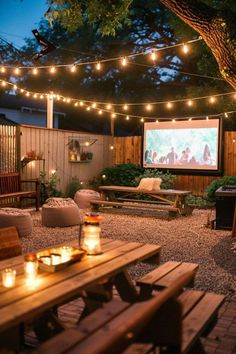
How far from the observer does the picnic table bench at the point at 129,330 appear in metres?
1.61

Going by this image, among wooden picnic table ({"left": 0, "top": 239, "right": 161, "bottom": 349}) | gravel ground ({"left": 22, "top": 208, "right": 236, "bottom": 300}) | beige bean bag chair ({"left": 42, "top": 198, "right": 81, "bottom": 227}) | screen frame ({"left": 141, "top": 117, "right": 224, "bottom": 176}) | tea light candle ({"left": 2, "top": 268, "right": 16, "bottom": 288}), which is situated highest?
screen frame ({"left": 141, "top": 117, "right": 224, "bottom": 176})

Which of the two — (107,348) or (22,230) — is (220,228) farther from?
(107,348)

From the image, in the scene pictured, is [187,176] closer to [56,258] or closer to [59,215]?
[59,215]

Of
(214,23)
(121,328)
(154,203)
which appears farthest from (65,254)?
(154,203)

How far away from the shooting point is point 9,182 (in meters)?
10.7

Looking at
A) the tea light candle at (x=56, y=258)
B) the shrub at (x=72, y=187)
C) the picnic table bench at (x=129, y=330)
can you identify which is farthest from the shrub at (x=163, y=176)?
the picnic table bench at (x=129, y=330)

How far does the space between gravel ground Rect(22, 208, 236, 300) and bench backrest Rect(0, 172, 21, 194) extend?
1.02m

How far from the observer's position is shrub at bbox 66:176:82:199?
42.9 ft

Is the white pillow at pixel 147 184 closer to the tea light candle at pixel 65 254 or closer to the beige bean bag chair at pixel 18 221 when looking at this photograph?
the beige bean bag chair at pixel 18 221

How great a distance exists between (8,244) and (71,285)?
127cm

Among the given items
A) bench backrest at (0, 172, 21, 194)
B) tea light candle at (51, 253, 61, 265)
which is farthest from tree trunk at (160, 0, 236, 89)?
bench backrest at (0, 172, 21, 194)

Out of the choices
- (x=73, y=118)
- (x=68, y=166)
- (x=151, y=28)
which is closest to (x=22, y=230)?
(x=68, y=166)

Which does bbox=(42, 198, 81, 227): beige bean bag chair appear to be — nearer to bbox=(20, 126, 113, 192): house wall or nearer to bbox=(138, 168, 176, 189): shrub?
bbox=(20, 126, 113, 192): house wall

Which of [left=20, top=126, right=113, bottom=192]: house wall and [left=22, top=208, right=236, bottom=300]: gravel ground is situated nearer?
[left=22, top=208, right=236, bottom=300]: gravel ground
